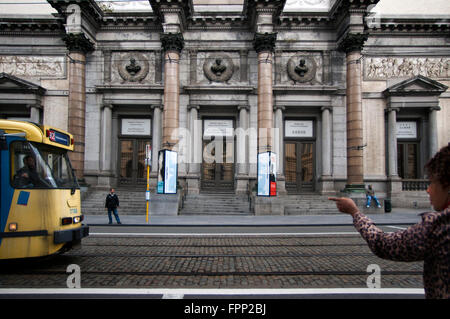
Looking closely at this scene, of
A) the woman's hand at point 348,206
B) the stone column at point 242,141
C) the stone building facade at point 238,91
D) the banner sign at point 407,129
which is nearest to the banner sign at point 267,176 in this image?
the stone building facade at point 238,91

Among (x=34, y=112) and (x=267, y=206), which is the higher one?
(x=34, y=112)

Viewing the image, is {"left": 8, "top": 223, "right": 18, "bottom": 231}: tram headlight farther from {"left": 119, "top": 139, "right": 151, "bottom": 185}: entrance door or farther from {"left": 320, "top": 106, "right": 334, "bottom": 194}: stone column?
{"left": 320, "top": 106, "right": 334, "bottom": 194}: stone column

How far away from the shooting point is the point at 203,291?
476 cm

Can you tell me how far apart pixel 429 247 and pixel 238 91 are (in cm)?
1979

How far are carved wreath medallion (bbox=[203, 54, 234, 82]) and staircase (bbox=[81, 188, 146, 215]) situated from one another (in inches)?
382

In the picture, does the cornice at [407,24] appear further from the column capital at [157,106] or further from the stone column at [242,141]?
the column capital at [157,106]

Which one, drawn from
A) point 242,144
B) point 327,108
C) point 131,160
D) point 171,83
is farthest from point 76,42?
point 327,108

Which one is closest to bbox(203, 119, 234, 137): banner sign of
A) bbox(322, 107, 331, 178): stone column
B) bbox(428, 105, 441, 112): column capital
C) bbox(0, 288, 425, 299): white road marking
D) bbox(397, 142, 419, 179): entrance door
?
bbox(322, 107, 331, 178): stone column

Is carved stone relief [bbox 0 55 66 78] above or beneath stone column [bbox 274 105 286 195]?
above

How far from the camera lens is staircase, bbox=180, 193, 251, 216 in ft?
57.2

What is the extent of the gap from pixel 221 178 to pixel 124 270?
51.0 feet

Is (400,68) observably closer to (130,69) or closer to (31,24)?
(130,69)
